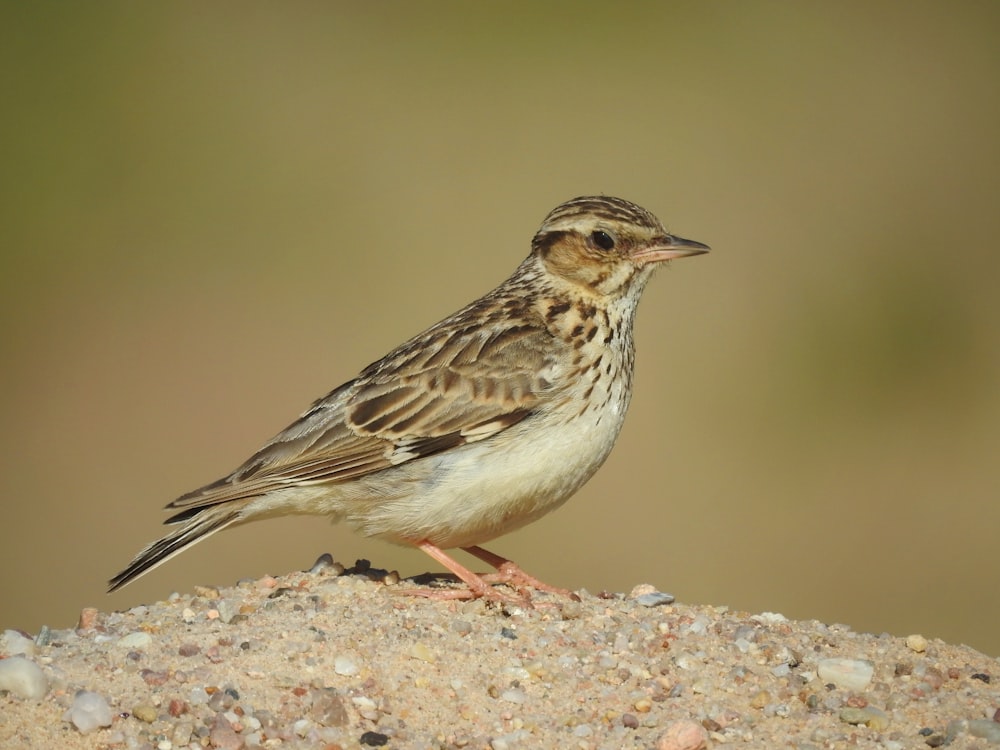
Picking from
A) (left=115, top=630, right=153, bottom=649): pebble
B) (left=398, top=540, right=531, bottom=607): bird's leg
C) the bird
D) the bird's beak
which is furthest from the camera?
the bird's beak

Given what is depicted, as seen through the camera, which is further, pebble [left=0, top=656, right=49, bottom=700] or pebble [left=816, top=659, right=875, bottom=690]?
pebble [left=816, top=659, right=875, bottom=690]

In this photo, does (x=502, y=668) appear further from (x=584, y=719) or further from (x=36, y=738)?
(x=36, y=738)

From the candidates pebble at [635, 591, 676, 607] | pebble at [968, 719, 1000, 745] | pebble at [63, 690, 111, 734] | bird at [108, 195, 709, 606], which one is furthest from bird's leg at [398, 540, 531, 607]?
pebble at [968, 719, 1000, 745]

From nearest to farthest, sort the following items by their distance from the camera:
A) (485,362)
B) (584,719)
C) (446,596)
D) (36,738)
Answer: (36,738) → (584,719) → (446,596) → (485,362)

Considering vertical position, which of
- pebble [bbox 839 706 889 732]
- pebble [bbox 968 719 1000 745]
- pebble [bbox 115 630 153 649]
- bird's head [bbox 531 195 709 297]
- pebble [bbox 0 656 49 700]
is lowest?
pebble [bbox 0 656 49 700]

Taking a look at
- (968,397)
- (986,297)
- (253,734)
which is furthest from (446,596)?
(986,297)

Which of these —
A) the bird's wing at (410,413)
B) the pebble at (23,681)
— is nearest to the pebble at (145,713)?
the pebble at (23,681)

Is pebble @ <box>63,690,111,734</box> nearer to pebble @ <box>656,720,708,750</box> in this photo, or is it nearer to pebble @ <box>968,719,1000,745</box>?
pebble @ <box>656,720,708,750</box>
